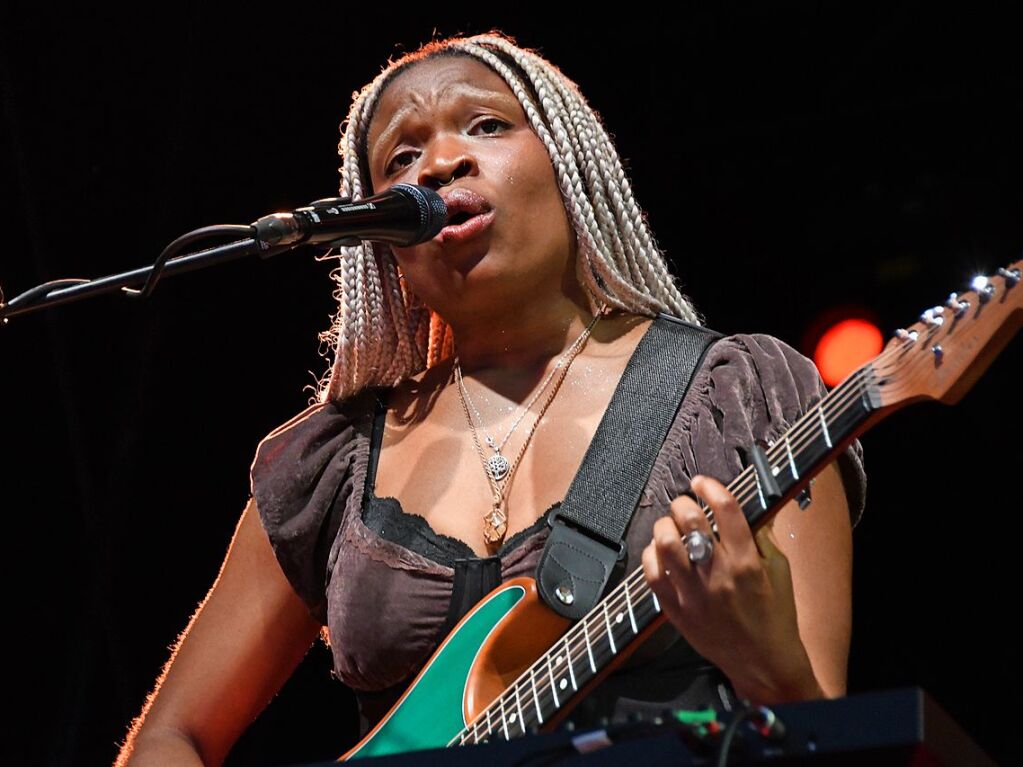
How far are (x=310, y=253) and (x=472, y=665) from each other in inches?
86.1

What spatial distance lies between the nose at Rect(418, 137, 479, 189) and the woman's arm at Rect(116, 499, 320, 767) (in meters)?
0.69

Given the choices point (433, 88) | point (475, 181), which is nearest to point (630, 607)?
point (475, 181)

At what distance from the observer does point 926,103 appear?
3975 mm

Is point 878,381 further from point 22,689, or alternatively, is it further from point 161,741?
point 22,689

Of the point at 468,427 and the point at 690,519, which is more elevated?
the point at 690,519

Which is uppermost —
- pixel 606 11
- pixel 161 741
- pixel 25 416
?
pixel 606 11

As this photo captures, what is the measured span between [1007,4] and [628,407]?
1.94 m

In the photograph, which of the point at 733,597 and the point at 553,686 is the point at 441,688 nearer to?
the point at 553,686

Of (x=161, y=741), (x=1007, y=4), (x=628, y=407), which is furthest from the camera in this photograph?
(x=1007, y=4)

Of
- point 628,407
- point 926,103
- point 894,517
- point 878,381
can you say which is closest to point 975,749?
point 878,381

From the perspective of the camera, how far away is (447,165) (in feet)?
8.66

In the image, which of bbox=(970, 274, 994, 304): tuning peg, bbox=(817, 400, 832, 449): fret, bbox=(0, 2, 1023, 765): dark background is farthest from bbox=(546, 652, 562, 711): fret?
bbox=(0, 2, 1023, 765): dark background

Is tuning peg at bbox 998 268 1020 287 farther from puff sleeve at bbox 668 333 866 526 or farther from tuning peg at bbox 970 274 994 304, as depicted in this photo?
puff sleeve at bbox 668 333 866 526

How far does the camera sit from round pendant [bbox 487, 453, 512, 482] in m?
2.61
